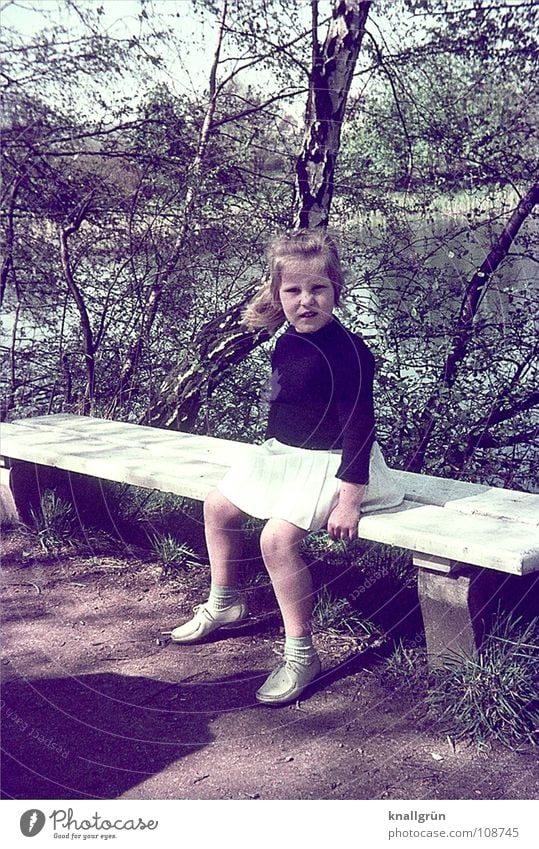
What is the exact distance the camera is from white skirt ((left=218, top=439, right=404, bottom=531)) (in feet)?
9.07

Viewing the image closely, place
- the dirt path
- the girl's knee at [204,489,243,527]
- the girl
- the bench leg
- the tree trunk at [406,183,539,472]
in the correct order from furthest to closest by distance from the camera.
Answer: the tree trunk at [406,183,539,472] < the girl's knee at [204,489,243,527] < the girl < the bench leg < the dirt path

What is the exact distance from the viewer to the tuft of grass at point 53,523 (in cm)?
396

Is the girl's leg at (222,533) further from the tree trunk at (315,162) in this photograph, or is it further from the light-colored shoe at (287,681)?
the tree trunk at (315,162)

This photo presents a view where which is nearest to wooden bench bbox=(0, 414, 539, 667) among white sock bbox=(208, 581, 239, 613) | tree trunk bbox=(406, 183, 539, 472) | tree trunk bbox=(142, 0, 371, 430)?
white sock bbox=(208, 581, 239, 613)

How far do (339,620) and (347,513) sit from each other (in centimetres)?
64

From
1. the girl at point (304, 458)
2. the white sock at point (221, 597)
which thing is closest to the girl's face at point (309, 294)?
the girl at point (304, 458)

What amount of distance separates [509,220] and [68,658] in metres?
2.55

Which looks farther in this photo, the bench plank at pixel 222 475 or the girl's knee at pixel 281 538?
the girl's knee at pixel 281 538

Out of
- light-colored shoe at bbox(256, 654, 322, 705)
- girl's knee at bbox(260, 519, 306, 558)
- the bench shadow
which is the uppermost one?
girl's knee at bbox(260, 519, 306, 558)

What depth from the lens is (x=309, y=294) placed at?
2.85 m

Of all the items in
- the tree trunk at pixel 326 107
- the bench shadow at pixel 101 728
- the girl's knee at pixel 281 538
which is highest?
the tree trunk at pixel 326 107

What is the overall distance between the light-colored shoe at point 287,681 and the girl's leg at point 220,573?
1.16 ft

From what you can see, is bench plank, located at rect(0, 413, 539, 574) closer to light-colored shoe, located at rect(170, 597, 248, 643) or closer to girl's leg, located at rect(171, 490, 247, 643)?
girl's leg, located at rect(171, 490, 247, 643)

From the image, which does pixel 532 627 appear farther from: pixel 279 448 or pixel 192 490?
pixel 192 490
